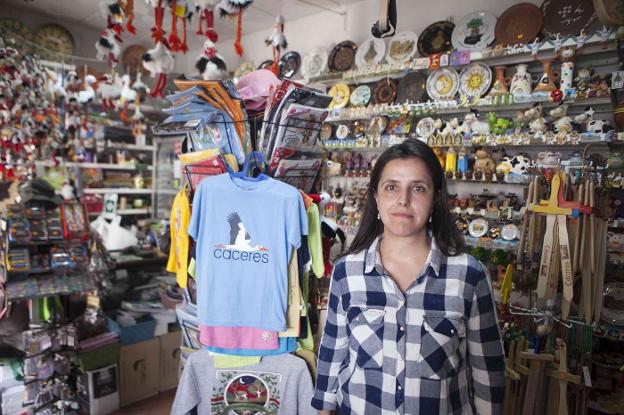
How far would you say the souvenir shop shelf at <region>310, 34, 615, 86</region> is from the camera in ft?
7.87

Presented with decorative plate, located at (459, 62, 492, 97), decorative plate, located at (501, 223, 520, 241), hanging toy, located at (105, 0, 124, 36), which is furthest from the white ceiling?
decorative plate, located at (501, 223, 520, 241)

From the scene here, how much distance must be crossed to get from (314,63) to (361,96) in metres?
0.69

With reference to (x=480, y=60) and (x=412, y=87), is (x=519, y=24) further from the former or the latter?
(x=412, y=87)

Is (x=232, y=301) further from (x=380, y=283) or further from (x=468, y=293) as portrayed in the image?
(x=468, y=293)

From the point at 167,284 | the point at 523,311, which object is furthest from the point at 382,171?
the point at 167,284

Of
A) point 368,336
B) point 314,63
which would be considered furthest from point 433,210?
point 314,63

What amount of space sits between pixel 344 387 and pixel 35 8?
5325mm

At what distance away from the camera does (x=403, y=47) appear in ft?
10.8

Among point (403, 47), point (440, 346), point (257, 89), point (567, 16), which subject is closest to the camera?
point (440, 346)

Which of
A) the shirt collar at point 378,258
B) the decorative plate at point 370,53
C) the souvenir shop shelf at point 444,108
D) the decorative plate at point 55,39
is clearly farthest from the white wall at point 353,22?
the shirt collar at point 378,258

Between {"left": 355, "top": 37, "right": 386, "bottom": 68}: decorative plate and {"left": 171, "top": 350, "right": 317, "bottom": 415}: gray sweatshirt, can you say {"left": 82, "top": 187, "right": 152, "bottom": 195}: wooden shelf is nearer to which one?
{"left": 355, "top": 37, "right": 386, "bottom": 68}: decorative plate

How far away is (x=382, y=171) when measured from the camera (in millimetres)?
1154

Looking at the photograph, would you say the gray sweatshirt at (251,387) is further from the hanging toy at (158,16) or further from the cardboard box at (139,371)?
the hanging toy at (158,16)

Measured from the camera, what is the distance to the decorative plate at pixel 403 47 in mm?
3241
